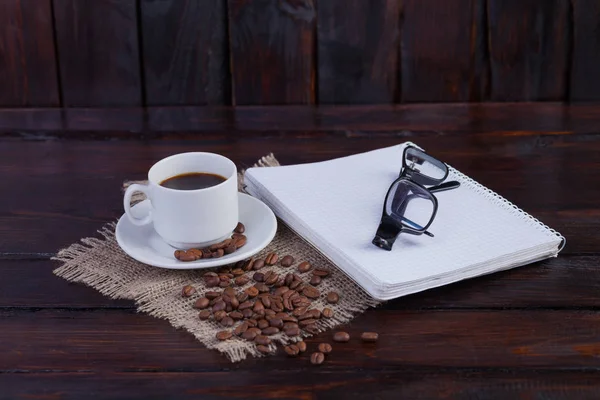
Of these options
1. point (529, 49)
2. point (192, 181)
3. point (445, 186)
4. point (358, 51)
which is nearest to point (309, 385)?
point (192, 181)

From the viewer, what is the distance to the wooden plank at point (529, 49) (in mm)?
1800

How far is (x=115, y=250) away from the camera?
1.06 m

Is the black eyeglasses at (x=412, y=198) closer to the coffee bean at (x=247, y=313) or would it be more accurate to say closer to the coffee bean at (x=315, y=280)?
the coffee bean at (x=315, y=280)

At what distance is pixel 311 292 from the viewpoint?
37.5 inches

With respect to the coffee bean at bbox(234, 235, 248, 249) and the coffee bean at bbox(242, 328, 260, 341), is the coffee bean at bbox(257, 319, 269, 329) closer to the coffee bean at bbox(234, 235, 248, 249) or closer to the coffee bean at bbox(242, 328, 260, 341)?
the coffee bean at bbox(242, 328, 260, 341)

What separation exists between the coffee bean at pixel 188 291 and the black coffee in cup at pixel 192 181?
0.15 m

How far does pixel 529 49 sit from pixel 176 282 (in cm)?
115

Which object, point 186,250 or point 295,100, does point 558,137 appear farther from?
point 186,250

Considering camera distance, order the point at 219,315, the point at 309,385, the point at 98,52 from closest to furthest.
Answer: the point at 309,385
the point at 219,315
the point at 98,52

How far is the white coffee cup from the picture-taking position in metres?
1.00

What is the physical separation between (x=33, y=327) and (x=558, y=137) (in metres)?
0.96

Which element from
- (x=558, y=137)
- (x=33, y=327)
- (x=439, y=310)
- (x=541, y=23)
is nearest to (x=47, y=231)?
(x=33, y=327)


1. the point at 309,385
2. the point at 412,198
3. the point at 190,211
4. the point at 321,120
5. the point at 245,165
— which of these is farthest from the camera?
the point at 321,120

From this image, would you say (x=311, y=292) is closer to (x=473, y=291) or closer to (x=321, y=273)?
(x=321, y=273)
